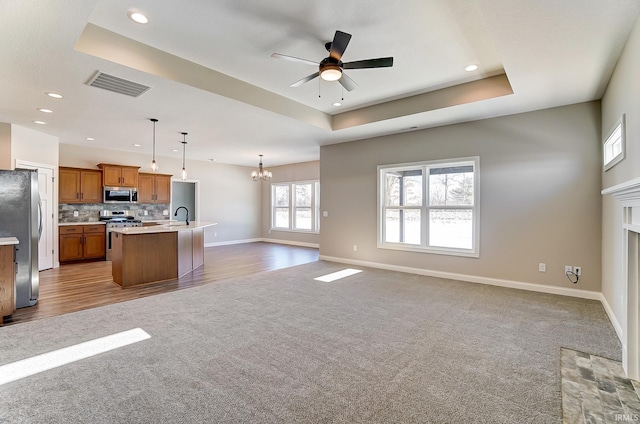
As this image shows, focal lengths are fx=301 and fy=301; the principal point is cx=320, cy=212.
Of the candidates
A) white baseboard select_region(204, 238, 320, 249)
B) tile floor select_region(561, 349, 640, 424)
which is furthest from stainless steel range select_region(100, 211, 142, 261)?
tile floor select_region(561, 349, 640, 424)

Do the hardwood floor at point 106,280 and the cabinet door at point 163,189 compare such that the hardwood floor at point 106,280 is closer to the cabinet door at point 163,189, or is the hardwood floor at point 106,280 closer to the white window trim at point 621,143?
the cabinet door at point 163,189

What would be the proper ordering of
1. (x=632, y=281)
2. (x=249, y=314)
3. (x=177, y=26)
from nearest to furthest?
(x=632, y=281), (x=177, y=26), (x=249, y=314)

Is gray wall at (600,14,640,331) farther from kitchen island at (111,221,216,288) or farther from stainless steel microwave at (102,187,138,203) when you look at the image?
stainless steel microwave at (102,187,138,203)

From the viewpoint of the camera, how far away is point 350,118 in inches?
217

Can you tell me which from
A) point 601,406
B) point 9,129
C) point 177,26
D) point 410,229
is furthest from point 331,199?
point 9,129

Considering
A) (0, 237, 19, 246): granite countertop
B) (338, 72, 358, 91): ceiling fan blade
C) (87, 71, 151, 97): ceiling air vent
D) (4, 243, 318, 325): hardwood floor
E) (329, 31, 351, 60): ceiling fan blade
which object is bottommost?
(4, 243, 318, 325): hardwood floor

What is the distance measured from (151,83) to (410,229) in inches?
193

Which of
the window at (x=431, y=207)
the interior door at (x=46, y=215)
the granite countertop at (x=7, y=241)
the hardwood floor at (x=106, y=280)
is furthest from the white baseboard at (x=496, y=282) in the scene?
the interior door at (x=46, y=215)

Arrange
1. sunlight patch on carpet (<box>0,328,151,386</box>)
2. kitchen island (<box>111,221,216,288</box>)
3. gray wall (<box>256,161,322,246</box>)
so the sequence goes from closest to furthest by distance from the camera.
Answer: sunlight patch on carpet (<box>0,328,151,386</box>)
kitchen island (<box>111,221,216,288</box>)
gray wall (<box>256,161,322,246</box>)

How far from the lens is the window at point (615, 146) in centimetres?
288

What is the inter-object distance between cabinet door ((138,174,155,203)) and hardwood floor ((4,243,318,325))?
200 cm

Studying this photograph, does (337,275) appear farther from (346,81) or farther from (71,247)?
(71,247)

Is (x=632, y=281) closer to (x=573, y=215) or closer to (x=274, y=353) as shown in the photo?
(x=573, y=215)

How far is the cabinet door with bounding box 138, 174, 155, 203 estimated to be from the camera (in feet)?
26.2
